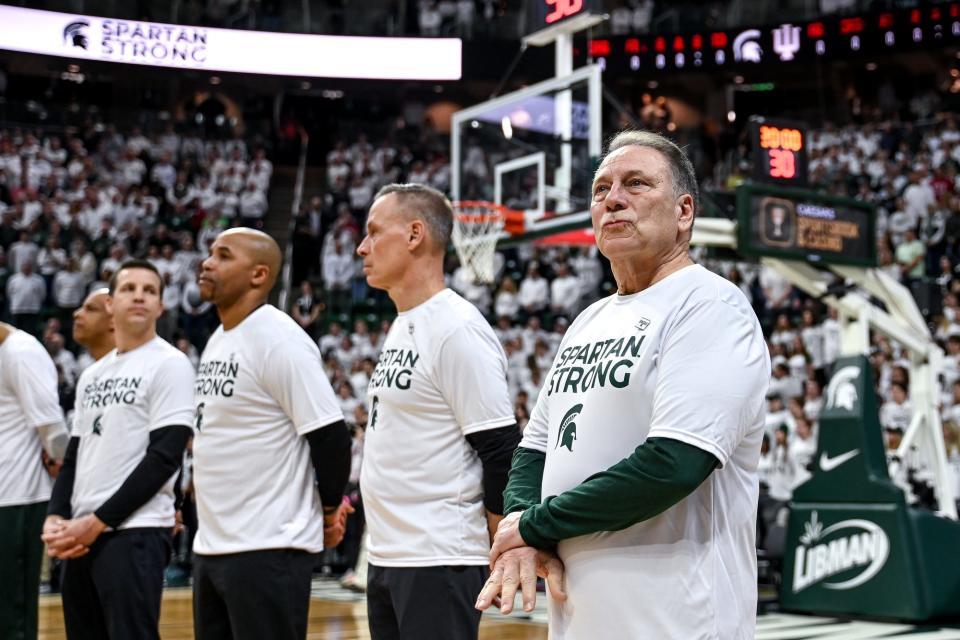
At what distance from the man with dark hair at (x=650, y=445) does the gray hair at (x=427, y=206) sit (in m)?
1.37

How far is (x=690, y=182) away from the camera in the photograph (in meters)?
2.68

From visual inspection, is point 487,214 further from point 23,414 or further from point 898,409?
point 23,414

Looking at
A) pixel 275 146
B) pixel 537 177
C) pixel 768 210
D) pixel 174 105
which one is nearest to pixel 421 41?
pixel 275 146

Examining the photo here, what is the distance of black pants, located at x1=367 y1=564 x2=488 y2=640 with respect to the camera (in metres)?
3.52

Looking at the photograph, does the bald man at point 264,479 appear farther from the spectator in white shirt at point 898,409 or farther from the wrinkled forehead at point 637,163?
the spectator in white shirt at point 898,409

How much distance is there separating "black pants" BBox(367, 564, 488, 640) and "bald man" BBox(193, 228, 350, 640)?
0.48 m

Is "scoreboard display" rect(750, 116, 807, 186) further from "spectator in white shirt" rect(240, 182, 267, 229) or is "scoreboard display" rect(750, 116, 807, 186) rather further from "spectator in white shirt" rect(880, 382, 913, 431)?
"spectator in white shirt" rect(240, 182, 267, 229)

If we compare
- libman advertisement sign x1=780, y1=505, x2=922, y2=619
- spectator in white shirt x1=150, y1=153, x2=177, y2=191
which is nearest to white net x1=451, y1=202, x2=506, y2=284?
libman advertisement sign x1=780, y1=505, x2=922, y2=619

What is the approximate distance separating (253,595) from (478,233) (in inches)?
301

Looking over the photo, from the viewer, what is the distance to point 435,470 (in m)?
3.68

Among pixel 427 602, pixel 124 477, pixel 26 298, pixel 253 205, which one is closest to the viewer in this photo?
pixel 427 602

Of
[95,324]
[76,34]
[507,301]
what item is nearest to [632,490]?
[95,324]

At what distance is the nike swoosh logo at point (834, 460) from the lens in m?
8.98

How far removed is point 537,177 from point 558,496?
29.3ft
